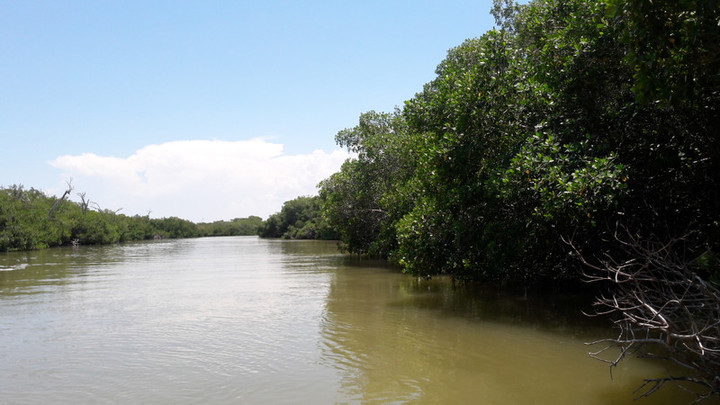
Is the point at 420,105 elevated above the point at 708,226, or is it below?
above

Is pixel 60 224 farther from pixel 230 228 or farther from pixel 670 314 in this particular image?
pixel 230 228

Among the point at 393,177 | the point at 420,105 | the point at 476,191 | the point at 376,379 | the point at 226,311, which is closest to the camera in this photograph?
the point at 376,379

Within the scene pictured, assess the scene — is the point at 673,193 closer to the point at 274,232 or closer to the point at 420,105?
the point at 420,105

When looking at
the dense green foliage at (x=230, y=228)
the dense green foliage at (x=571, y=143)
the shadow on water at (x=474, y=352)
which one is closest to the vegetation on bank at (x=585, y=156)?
the dense green foliage at (x=571, y=143)

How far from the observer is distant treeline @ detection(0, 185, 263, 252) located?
1612 inches

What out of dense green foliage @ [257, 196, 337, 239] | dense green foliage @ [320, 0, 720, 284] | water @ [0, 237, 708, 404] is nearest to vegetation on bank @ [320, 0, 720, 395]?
dense green foliage @ [320, 0, 720, 284]

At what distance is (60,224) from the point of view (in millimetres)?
50031

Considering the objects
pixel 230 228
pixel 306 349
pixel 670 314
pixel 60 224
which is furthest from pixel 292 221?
pixel 670 314

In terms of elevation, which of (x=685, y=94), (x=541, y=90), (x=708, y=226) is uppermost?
(x=541, y=90)

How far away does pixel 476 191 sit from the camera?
10.6 meters

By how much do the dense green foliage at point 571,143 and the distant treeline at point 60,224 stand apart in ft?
132

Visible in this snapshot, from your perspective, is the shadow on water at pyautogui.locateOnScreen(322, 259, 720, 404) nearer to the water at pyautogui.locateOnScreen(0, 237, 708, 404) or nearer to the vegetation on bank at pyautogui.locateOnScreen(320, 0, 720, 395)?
the water at pyautogui.locateOnScreen(0, 237, 708, 404)

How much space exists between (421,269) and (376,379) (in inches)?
251

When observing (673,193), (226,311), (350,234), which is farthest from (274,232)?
(673,193)
